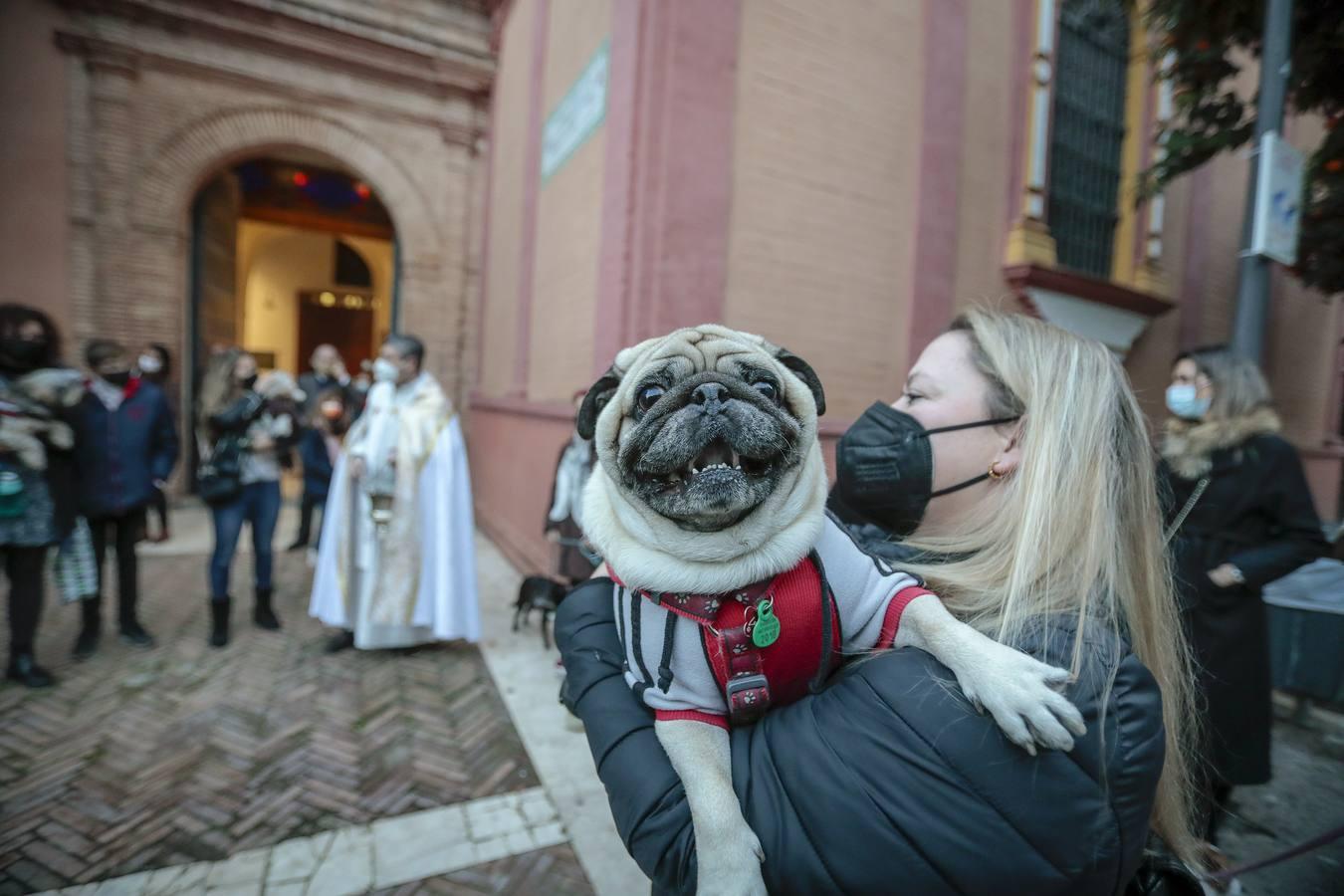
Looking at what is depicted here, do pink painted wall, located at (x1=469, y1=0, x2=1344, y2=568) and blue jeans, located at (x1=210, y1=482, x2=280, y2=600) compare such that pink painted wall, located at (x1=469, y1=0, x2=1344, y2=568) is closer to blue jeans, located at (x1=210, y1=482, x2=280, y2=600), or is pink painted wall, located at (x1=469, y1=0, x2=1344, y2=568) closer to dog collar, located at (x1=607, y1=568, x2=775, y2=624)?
blue jeans, located at (x1=210, y1=482, x2=280, y2=600)

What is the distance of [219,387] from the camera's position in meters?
4.83

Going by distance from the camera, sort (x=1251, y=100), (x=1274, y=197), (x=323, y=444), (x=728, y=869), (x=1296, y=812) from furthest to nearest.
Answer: (x=323, y=444), (x=1251, y=100), (x=1274, y=197), (x=1296, y=812), (x=728, y=869)

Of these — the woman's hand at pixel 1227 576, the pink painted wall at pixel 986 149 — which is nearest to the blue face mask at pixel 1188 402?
the woman's hand at pixel 1227 576

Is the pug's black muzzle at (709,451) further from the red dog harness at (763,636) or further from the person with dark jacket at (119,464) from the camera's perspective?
the person with dark jacket at (119,464)

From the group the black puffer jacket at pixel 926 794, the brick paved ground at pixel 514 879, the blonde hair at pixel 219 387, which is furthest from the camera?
the blonde hair at pixel 219 387

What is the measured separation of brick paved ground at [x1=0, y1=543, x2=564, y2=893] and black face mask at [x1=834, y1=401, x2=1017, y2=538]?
2127mm

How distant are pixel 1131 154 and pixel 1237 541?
7.55m

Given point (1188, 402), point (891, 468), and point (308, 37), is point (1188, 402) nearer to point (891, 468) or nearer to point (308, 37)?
point (891, 468)

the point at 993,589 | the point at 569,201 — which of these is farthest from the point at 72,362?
the point at 993,589

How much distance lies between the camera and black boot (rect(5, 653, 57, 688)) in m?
4.00

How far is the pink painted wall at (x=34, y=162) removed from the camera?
8.07m

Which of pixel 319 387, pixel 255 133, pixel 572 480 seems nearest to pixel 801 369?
pixel 572 480

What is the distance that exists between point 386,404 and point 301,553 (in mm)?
4099

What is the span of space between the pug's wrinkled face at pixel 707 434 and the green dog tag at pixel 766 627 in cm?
20
